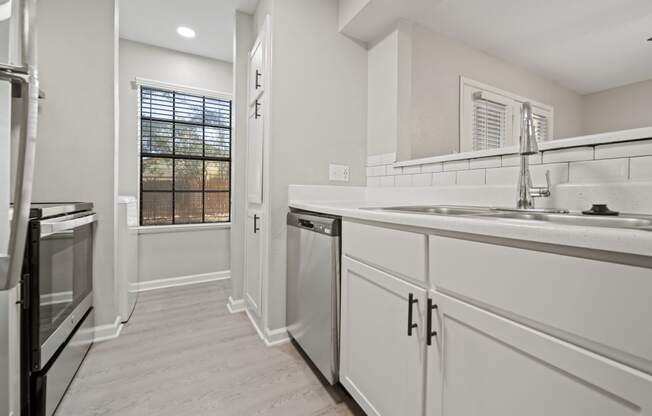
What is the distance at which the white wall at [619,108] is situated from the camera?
2688mm

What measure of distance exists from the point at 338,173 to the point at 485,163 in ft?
3.17

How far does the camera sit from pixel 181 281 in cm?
300

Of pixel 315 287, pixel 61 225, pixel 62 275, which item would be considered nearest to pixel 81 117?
pixel 61 225

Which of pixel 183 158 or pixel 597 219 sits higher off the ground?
pixel 183 158

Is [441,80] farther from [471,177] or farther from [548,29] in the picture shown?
[471,177]

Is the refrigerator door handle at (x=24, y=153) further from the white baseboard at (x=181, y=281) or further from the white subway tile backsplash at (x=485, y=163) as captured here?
the white baseboard at (x=181, y=281)

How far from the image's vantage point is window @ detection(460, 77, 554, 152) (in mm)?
2681

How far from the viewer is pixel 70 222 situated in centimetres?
135

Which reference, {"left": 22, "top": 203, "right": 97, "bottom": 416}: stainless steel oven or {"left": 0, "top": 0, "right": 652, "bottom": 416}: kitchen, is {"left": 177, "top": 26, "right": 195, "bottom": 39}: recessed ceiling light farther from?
{"left": 22, "top": 203, "right": 97, "bottom": 416}: stainless steel oven

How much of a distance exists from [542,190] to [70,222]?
7.02ft

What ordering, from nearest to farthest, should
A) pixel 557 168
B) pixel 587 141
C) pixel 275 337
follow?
pixel 587 141 → pixel 557 168 → pixel 275 337

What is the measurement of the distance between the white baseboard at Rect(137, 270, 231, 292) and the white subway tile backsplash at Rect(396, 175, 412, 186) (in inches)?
93.4

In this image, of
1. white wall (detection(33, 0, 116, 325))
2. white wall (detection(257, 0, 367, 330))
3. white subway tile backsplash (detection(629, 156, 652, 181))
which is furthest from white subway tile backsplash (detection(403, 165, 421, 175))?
white wall (detection(33, 0, 116, 325))

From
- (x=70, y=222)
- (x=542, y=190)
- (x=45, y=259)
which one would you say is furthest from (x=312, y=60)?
(x=45, y=259)
